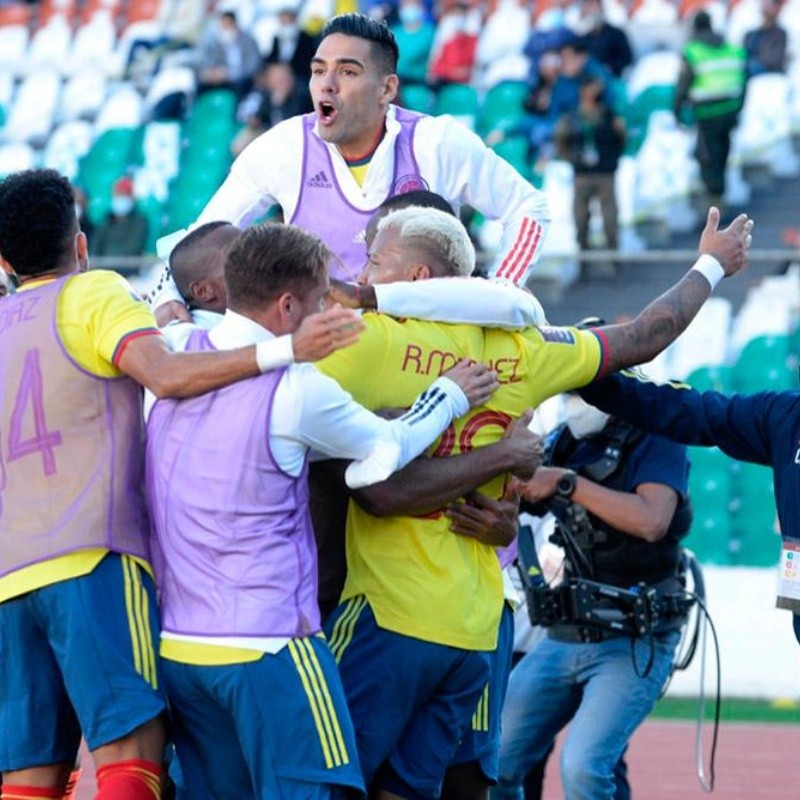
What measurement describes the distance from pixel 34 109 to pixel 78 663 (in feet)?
58.1

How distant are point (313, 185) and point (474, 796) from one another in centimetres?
206

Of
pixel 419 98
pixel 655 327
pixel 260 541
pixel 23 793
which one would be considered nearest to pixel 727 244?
pixel 655 327

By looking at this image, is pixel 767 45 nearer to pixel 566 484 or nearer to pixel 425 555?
pixel 566 484

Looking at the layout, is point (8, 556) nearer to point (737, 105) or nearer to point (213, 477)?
point (213, 477)

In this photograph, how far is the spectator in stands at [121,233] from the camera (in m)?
16.7

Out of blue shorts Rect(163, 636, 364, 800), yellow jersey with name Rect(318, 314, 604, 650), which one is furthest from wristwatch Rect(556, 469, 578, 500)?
blue shorts Rect(163, 636, 364, 800)

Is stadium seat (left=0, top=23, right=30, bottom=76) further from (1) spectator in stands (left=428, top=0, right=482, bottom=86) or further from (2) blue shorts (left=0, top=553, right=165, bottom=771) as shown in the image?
(2) blue shorts (left=0, top=553, right=165, bottom=771)

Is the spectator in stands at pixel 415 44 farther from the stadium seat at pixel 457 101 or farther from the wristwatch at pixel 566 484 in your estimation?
the wristwatch at pixel 566 484

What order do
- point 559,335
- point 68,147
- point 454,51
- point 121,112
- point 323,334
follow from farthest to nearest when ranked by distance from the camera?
point 121,112
point 68,147
point 454,51
point 559,335
point 323,334

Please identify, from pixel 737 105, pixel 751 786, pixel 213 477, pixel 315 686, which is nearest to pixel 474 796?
pixel 315 686

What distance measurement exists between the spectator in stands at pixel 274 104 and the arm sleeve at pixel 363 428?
12457 millimetres

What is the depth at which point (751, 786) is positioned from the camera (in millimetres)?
10062

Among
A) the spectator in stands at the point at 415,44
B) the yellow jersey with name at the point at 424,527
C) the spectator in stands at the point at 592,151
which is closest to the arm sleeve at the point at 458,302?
the yellow jersey with name at the point at 424,527

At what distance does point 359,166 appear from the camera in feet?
21.7
